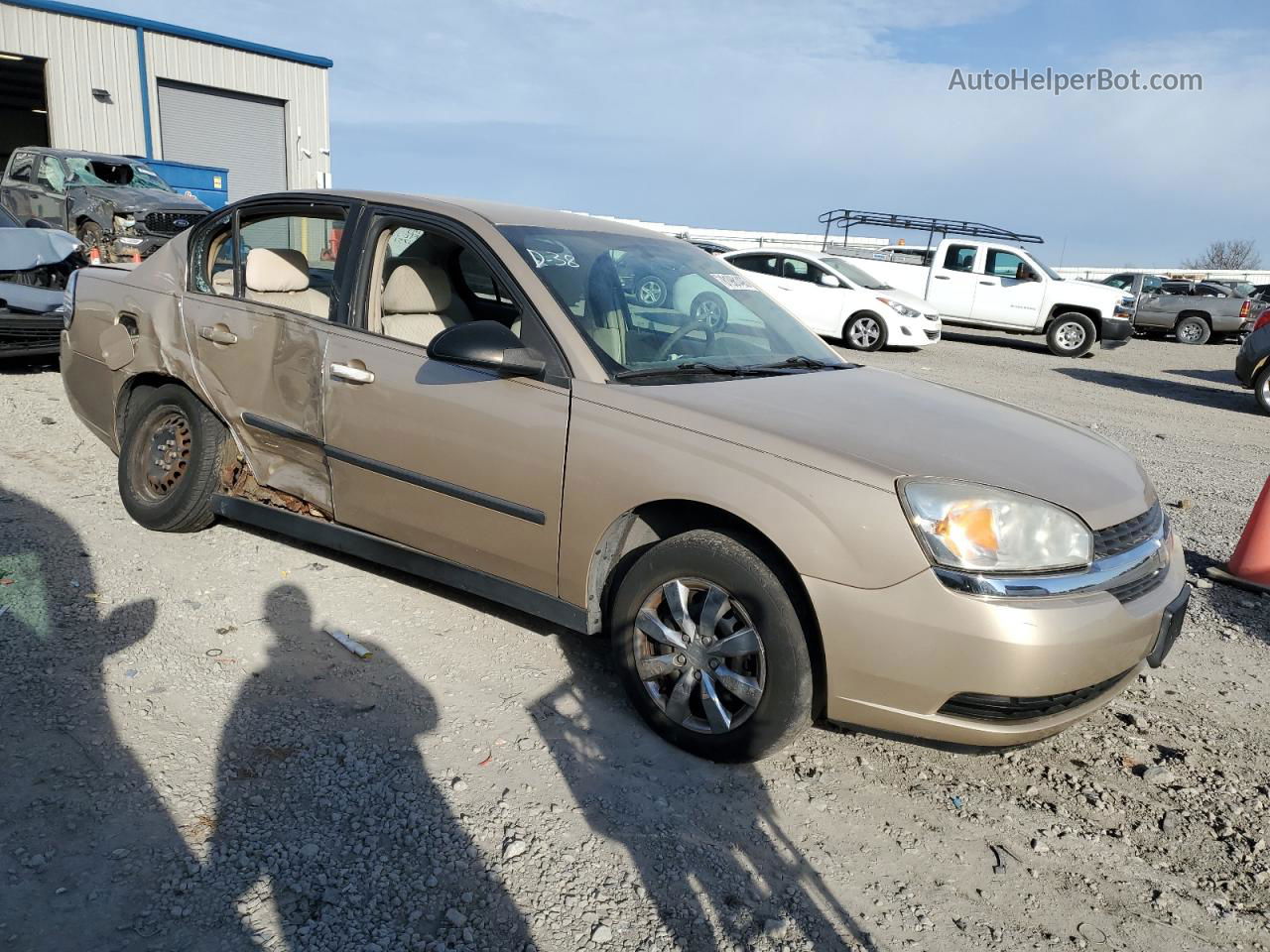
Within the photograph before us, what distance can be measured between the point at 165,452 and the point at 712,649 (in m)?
2.96

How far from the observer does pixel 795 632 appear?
109 inches

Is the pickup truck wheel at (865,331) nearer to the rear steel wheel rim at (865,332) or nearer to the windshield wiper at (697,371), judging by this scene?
the rear steel wheel rim at (865,332)

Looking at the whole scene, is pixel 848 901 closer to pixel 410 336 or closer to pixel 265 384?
pixel 410 336

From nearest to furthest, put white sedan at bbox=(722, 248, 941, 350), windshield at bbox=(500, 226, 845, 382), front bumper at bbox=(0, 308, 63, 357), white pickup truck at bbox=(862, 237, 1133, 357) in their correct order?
windshield at bbox=(500, 226, 845, 382), front bumper at bbox=(0, 308, 63, 357), white sedan at bbox=(722, 248, 941, 350), white pickup truck at bbox=(862, 237, 1133, 357)

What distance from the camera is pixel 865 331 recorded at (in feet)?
49.6

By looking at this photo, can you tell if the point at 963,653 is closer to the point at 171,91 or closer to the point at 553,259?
the point at 553,259

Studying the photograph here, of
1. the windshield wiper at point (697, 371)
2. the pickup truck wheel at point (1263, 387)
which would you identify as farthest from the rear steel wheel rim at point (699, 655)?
the pickup truck wheel at point (1263, 387)

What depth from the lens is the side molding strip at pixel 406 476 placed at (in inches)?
129

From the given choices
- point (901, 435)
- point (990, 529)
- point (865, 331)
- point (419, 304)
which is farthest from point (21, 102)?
point (990, 529)

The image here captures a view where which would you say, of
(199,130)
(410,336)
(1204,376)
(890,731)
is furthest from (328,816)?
(199,130)

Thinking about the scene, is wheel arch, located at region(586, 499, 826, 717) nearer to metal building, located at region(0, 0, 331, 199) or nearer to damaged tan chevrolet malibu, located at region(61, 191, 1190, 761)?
damaged tan chevrolet malibu, located at region(61, 191, 1190, 761)

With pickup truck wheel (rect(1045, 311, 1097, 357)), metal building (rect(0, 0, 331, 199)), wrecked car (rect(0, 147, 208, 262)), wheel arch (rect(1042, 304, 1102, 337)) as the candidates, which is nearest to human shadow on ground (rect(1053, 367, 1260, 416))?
pickup truck wheel (rect(1045, 311, 1097, 357))

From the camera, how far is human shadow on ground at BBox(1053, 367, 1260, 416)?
Answer: 11.9 metres

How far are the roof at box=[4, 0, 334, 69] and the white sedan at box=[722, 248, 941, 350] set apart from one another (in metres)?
18.6
